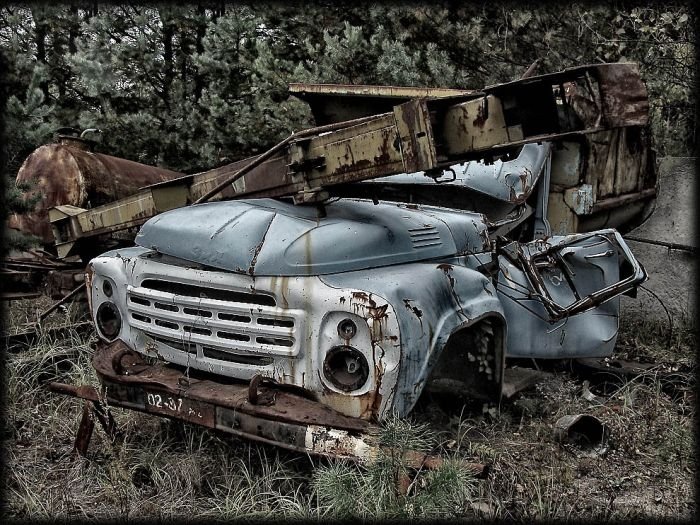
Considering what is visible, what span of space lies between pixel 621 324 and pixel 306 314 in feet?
14.5

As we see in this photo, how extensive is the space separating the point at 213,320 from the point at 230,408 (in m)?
0.44

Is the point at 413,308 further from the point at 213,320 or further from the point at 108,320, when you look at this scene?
the point at 108,320

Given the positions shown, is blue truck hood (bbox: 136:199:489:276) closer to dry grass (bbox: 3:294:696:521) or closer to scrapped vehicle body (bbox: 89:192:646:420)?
scrapped vehicle body (bbox: 89:192:646:420)

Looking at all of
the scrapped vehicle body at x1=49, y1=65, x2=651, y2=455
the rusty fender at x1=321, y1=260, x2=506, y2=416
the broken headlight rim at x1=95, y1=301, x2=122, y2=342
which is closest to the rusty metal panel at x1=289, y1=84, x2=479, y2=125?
the scrapped vehicle body at x1=49, y1=65, x2=651, y2=455

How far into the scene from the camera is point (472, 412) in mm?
4027

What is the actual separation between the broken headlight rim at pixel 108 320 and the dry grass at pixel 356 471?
55 centimetres

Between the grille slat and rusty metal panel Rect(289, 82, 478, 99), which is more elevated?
rusty metal panel Rect(289, 82, 478, 99)

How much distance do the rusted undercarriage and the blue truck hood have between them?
1.90 ft

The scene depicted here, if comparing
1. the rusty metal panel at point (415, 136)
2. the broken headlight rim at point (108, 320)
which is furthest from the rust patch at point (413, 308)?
the broken headlight rim at point (108, 320)

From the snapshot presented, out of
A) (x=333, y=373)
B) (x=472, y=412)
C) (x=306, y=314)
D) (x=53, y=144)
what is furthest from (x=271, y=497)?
(x=53, y=144)

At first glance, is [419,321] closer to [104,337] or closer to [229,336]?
[229,336]

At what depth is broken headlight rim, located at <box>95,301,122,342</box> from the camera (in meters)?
3.83

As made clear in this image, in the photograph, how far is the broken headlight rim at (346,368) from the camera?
3.00 m

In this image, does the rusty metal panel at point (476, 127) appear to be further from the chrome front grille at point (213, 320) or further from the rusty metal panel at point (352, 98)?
the rusty metal panel at point (352, 98)
